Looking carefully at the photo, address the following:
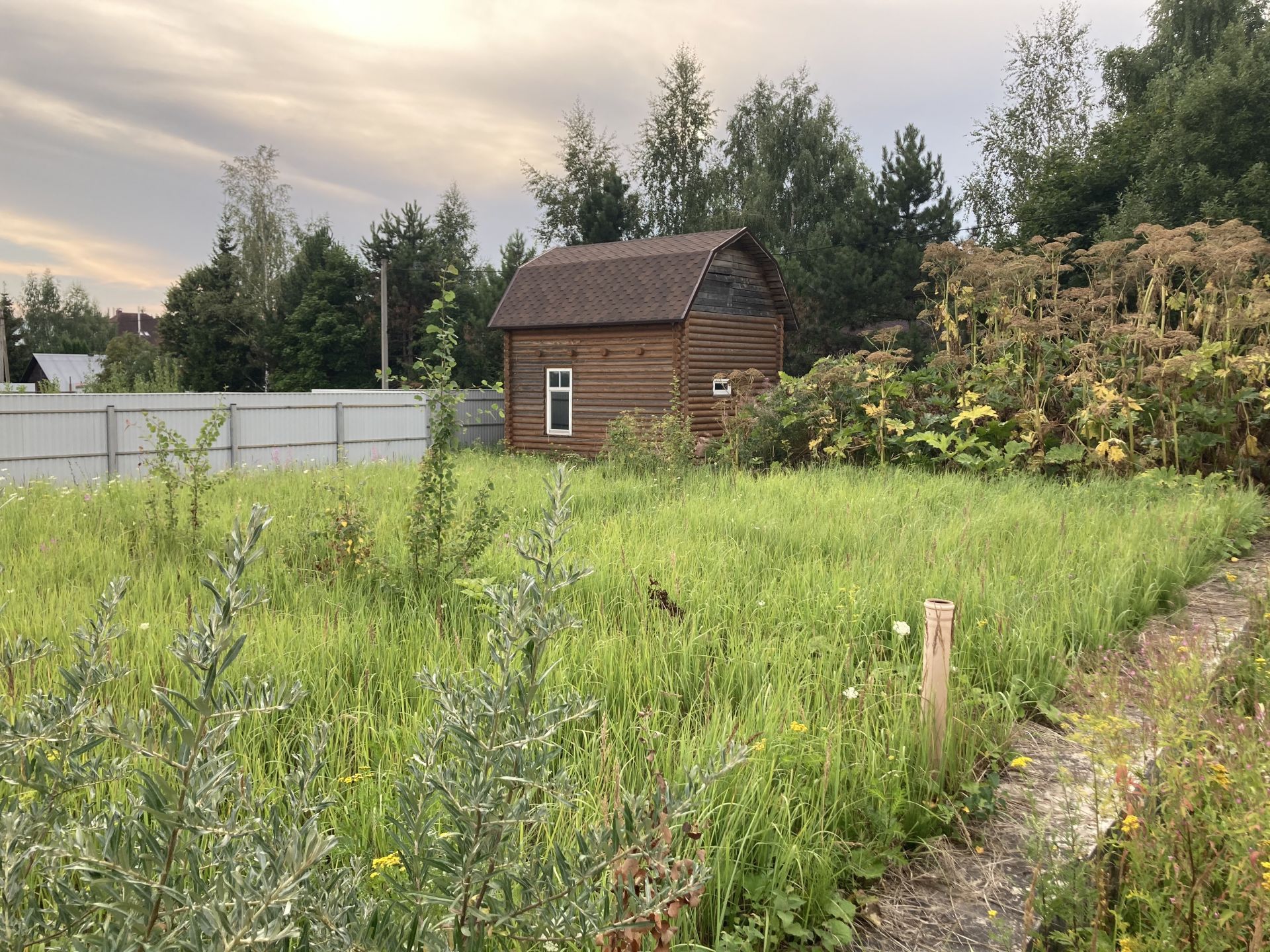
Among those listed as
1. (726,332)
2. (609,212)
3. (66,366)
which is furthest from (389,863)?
(66,366)

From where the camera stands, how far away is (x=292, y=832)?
Result: 3.25 feet

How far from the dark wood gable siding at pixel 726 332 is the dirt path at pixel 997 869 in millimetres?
13638

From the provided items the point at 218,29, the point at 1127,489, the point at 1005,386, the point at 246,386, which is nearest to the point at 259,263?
the point at 246,386

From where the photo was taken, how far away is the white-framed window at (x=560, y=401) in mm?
18609

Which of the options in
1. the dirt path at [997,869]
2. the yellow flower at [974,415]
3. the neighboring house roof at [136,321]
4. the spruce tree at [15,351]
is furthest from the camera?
the neighboring house roof at [136,321]

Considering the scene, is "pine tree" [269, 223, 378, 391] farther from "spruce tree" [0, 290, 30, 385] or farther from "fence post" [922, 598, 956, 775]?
"fence post" [922, 598, 956, 775]

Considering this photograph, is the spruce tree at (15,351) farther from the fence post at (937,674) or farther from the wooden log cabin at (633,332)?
the fence post at (937,674)

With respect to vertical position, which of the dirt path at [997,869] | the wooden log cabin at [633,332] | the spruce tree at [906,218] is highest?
the spruce tree at [906,218]

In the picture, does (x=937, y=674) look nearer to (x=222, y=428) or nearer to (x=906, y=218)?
(x=222, y=428)

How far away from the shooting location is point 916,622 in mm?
4109

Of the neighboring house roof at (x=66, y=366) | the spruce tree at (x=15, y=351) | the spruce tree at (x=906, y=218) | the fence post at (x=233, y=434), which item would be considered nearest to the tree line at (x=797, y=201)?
the spruce tree at (x=906, y=218)

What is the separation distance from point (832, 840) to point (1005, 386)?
8.81m

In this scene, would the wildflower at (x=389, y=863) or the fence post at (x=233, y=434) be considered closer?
the wildflower at (x=389, y=863)

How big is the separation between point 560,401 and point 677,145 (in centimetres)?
1767
